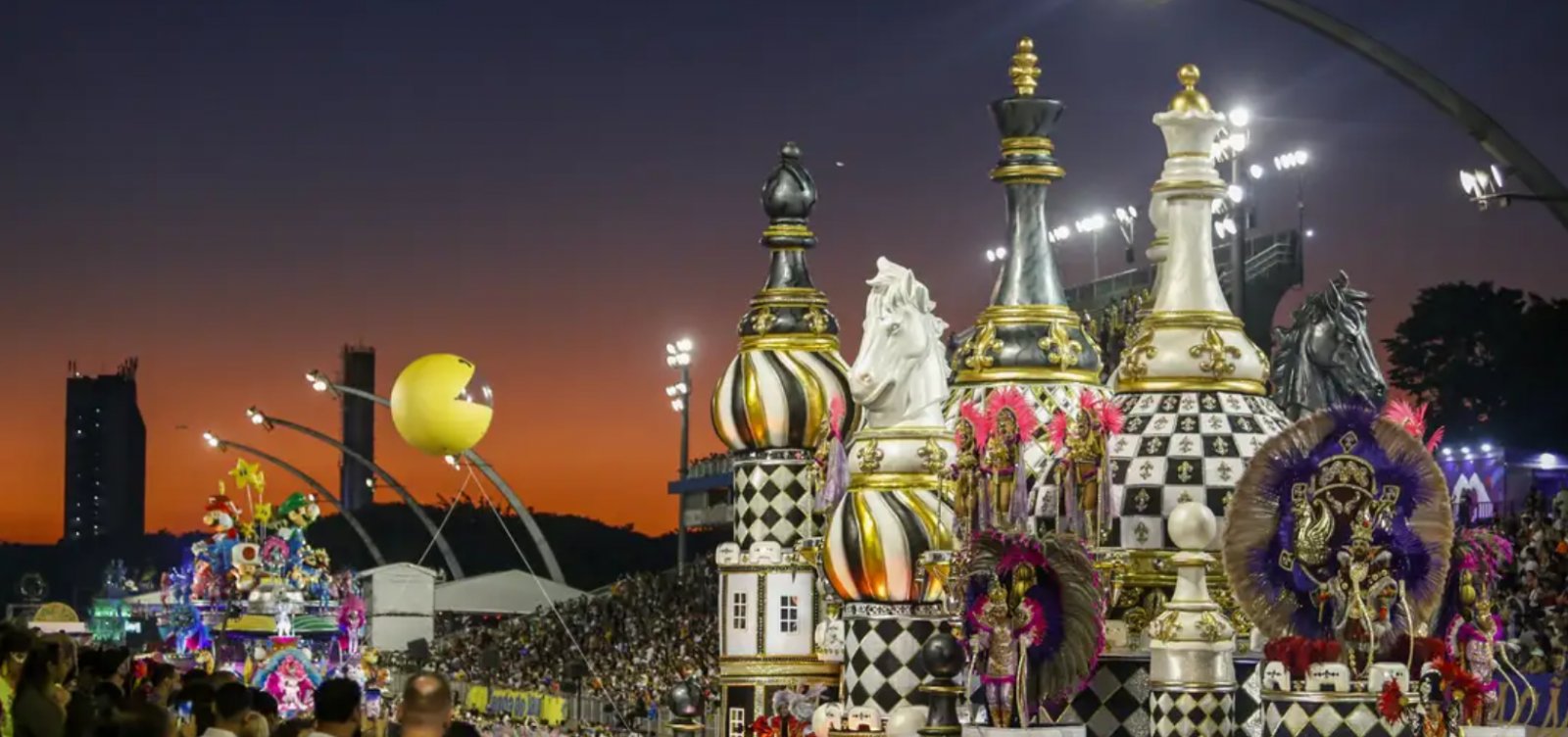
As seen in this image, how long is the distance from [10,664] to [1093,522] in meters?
7.68

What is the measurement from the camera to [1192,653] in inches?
768

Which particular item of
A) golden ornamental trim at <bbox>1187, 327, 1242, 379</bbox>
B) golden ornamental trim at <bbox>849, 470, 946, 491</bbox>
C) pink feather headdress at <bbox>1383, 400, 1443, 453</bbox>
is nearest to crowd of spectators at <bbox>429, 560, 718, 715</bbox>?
golden ornamental trim at <bbox>849, 470, 946, 491</bbox>

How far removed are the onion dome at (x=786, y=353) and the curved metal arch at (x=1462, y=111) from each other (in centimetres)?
987

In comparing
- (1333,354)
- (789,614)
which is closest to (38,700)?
(1333,354)

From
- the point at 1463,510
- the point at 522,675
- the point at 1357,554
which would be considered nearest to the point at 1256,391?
the point at 1463,510

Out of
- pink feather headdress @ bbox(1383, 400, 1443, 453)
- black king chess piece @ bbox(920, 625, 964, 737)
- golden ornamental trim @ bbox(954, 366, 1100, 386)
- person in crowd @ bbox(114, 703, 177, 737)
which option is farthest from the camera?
golden ornamental trim @ bbox(954, 366, 1100, 386)

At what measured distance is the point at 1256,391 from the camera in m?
21.7

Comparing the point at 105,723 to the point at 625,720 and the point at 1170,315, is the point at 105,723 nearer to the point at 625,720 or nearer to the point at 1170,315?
the point at 1170,315

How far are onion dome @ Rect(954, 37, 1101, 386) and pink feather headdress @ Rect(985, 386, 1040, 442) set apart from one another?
1.51 m

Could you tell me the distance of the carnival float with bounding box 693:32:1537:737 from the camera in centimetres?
1812

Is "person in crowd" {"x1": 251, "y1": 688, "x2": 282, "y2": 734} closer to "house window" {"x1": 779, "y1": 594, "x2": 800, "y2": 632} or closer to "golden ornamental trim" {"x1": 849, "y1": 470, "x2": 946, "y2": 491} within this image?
"golden ornamental trim" {"x1": 849, "y1": 470, "x2": 946, "y2": 491}

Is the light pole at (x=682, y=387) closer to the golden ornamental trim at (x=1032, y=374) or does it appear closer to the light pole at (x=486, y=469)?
the light pole at (x=486, y=469)

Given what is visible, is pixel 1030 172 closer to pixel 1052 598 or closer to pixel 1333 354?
pixel 1333 354

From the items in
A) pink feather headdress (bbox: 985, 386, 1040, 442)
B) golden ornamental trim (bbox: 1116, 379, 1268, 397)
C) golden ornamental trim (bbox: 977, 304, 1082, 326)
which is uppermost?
golden ornamental trim (bbox: 977, 304, 1082, 326)
